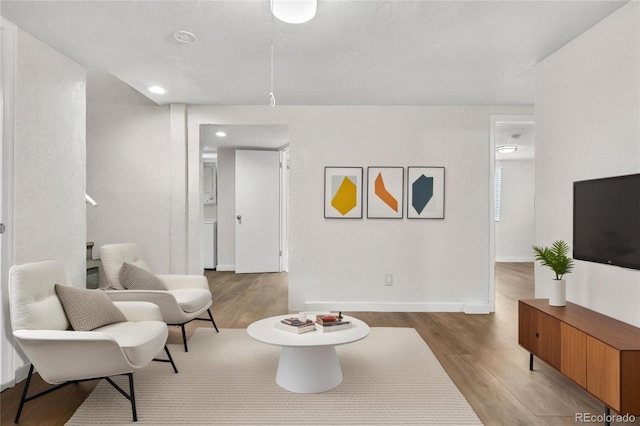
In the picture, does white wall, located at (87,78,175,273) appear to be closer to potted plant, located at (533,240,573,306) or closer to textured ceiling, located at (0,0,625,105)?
textured ceiling, located at (0,0,625,105)

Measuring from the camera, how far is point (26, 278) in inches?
92.5

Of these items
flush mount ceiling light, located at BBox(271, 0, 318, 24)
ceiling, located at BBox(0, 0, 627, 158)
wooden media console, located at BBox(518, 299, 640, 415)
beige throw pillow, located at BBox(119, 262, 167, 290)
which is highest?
ceiling, located at BBox(0, 0, 627, 158)

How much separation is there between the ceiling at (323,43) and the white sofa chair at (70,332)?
5.24ft

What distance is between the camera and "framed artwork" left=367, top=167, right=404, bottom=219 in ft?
15.4

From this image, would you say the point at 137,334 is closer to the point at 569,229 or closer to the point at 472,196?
the point at 569,229

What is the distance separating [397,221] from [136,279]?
2770 mm

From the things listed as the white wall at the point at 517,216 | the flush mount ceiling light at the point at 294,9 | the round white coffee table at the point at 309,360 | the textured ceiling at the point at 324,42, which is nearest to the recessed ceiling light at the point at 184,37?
the textured ceiling at the point at 324,42

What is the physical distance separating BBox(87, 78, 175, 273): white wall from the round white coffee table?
260 cm

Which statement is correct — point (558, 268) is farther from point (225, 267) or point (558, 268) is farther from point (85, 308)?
point (225, 267)

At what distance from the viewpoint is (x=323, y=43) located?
9.64ft

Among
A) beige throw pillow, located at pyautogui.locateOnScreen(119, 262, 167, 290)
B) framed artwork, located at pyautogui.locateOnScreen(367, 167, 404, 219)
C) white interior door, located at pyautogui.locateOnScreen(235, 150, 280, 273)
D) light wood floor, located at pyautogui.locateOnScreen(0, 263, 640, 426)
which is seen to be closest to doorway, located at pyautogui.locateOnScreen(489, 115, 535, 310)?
light wood floor, located at pyautogui.locateOnScreen(0, 263, 640, 426)

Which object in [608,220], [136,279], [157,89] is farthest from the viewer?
[157,89]

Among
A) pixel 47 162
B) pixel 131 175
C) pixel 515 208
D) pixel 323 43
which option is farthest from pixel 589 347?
pixel 515 208

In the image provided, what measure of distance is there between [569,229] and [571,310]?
1.98ft
